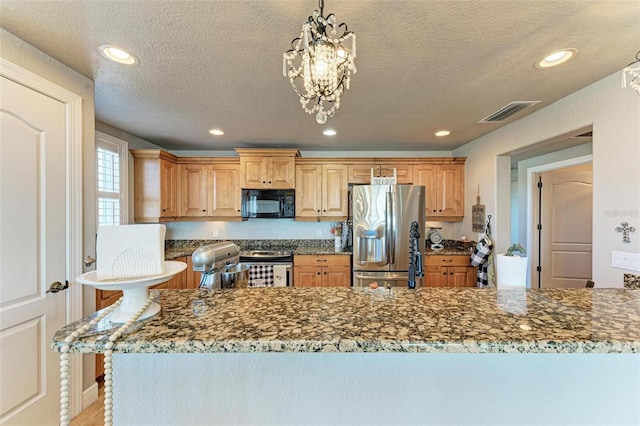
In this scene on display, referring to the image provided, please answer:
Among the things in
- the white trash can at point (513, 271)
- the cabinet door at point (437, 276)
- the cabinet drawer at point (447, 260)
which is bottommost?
the cabinet door at point (437, 276)

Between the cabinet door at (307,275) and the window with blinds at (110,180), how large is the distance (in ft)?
7.33

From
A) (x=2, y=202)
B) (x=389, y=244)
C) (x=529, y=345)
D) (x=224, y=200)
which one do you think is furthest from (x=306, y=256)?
(x=529, y=345)

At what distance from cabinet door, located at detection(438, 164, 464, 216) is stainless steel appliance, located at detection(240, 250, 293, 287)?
2.32 m

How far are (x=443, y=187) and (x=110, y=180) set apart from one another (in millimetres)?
4316

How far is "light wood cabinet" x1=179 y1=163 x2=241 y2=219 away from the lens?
12.3ft

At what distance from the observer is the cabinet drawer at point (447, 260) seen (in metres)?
3.46

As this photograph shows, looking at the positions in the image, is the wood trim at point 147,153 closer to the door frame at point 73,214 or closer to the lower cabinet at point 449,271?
the door frame at point 73,214

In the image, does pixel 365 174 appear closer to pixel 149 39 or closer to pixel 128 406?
pixel 149 39

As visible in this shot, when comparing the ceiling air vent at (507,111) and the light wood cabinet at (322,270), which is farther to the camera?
the light wood cabinet at (322,270)

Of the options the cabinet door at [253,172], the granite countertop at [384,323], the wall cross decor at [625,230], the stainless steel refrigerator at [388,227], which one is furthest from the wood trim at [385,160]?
the granite countertop at [384,323]

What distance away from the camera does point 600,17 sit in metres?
1.29

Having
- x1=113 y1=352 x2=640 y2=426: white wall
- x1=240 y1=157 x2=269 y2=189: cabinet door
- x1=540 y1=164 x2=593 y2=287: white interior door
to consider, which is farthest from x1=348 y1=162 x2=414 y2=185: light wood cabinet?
x1=113 y1=352 x2=640 y2=426: white wall

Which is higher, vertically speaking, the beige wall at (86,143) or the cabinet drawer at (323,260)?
the beige wall at (86,143)

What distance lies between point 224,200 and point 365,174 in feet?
6.81
